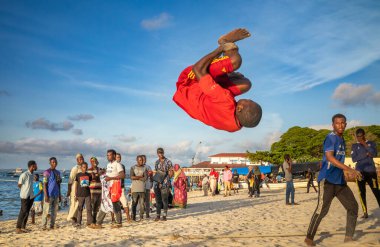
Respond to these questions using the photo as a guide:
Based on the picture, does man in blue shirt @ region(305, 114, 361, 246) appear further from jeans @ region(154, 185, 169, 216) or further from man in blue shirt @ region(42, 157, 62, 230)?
man in blue shirt @ region(42, 157, 62, 230)

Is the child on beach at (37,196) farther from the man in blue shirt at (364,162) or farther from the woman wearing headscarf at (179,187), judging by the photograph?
the man in blue shirt at (364,162)

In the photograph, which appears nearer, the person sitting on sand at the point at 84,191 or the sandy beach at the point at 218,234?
the sandy beach at the point at 218,234

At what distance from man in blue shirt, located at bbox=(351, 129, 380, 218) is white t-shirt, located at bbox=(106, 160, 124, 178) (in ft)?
21.0

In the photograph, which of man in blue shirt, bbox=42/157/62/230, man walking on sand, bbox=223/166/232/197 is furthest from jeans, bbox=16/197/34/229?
man walking on sand, bbox=223/166/232/197

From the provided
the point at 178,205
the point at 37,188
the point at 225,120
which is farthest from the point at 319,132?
the point at 225,120

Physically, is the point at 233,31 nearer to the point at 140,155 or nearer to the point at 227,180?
the point at 140,155

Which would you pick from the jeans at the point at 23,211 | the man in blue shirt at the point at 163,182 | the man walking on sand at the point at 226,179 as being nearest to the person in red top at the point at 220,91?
the man in blue shirt at the point at 163,182

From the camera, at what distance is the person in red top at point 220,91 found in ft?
12.8

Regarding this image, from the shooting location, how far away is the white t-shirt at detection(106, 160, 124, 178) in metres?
9.46

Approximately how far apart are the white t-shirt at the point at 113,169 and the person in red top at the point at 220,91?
5663mm

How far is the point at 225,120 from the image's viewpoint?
4.12 metres

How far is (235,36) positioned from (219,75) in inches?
20.2

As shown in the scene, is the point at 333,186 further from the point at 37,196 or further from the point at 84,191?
the point at 37,196

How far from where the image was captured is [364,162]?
8.02 metres
